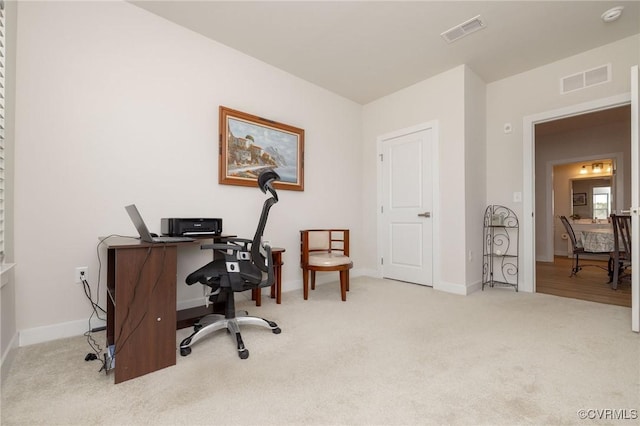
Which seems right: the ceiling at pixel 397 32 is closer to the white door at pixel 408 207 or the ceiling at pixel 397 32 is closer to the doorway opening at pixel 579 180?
the white door at pixel 408 207

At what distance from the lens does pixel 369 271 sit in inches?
167

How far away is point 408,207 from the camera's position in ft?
12.6

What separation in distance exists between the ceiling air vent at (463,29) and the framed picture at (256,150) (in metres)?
1.83

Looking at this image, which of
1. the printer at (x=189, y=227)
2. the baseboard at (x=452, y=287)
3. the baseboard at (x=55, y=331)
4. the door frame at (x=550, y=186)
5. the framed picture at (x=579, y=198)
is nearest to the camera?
the baseboard at (x=55, y=331)

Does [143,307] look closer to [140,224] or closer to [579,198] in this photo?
[140,224]

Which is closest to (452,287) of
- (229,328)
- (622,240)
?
(622,240)

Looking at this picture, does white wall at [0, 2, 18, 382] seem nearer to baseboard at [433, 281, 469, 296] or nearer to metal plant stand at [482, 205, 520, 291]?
baseboard at [433, 281, 469, 296]

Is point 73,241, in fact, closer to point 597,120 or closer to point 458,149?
point 458,149

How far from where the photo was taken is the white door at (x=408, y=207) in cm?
362

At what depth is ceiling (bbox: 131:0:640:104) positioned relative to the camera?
7.87 feet

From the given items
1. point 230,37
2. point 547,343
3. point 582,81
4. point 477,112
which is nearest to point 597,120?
point 582,81

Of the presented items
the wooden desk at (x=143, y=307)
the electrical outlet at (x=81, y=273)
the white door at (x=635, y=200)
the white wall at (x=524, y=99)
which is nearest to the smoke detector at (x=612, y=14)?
the white wall at (x=524, y=99)

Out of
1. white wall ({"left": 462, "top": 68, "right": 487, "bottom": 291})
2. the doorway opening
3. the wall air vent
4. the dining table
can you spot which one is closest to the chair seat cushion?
white wall ({"left": 462, "top": 68, "right": 487, "bottom": 291})

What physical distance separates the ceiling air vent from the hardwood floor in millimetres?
2965
